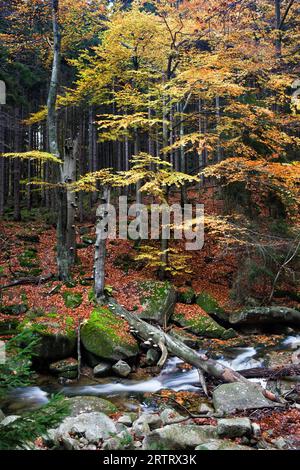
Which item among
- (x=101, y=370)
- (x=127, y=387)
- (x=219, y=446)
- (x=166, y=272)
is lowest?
(x=127, y=387)

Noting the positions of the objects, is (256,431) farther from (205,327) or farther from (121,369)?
(205,327)

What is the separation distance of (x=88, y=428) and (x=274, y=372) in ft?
16.7

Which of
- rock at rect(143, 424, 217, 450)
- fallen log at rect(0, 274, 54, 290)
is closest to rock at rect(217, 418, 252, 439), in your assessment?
rock at rect(143, 424, 217, 450)

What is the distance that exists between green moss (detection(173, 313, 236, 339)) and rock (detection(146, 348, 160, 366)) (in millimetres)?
2455

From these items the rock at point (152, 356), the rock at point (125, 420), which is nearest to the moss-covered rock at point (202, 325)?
the rock at point (152, 356)

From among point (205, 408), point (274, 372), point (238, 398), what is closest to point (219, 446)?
point (238, 398)

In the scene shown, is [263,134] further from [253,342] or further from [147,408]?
[147,408]

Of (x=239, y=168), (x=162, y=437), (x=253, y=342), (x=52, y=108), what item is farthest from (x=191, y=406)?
(x=52, y=108)

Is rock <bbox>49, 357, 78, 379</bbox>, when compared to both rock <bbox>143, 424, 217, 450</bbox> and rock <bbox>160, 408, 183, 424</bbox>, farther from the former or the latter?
rock <bbox>143, 424, 217, 450</bbox>

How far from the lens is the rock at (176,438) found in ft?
16.6

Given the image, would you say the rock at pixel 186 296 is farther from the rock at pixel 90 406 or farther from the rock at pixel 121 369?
the rock at pixel 90 406

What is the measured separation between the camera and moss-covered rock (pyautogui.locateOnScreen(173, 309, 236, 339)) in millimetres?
12125

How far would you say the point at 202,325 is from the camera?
487 inches

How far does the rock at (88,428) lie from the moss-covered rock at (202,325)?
6757mm
